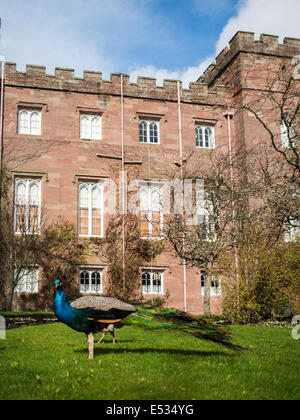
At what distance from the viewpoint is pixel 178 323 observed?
7.60m

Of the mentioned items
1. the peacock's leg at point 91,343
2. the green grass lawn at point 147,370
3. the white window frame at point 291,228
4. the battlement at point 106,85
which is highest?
the battlement at point 106,85

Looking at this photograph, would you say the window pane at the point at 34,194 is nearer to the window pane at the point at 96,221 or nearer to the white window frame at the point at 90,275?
the window pane at the point at 96,221

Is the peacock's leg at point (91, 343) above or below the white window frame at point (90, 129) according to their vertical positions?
below

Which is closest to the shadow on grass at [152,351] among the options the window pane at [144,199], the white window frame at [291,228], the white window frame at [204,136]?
the white window frame at [291,228]

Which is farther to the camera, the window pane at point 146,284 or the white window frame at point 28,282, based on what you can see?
the window pane at point 146,284

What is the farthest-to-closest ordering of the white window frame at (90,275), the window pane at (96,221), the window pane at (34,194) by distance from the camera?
the window pane at (96,221), the window pane at (34,194), the white window frame at (90,275)

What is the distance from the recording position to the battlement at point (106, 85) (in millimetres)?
21750

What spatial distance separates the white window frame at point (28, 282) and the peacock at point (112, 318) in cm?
1301

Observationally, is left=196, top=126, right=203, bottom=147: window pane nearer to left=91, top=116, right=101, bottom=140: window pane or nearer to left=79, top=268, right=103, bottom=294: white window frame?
left=91, top=116, right=101, bottom=140: window pane

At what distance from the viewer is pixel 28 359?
25.3 feet

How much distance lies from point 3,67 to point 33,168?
187 inches

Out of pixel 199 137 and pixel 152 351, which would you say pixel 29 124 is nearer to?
pixel 199 137

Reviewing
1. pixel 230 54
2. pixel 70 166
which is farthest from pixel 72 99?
pixel 230 54

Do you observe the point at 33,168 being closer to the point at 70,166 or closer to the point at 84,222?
the point at 70,166
